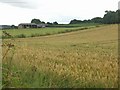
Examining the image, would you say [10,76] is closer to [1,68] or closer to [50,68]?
[1,68]

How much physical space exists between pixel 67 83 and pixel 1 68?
4.06ft

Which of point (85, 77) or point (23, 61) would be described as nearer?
point (85, 77)

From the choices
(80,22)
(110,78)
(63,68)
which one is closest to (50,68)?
(63,68)

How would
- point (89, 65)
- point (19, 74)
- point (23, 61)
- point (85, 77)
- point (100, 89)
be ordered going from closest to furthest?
point (100, 89), point (85, 77), point (19, 74), point (89, 65), point (23, 61)

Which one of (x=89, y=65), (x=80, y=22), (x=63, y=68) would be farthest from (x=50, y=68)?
(x=80, y=22)

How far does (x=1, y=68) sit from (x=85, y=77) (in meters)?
1.46

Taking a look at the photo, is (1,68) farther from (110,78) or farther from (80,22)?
(80,22)

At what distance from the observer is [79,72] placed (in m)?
6.11

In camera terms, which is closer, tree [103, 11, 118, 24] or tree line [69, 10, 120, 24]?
tree line [69, 10, 120, 24]

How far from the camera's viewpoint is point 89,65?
22.6 ft

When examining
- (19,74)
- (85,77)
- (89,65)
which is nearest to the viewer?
(85,77)

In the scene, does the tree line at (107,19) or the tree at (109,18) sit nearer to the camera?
the tree line at (107,19)

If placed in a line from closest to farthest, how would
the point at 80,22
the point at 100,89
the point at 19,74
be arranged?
the point at 100,89, the point at 19,74, the point at 80,22

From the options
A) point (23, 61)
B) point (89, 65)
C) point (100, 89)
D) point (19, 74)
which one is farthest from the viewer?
point (23, 61)
